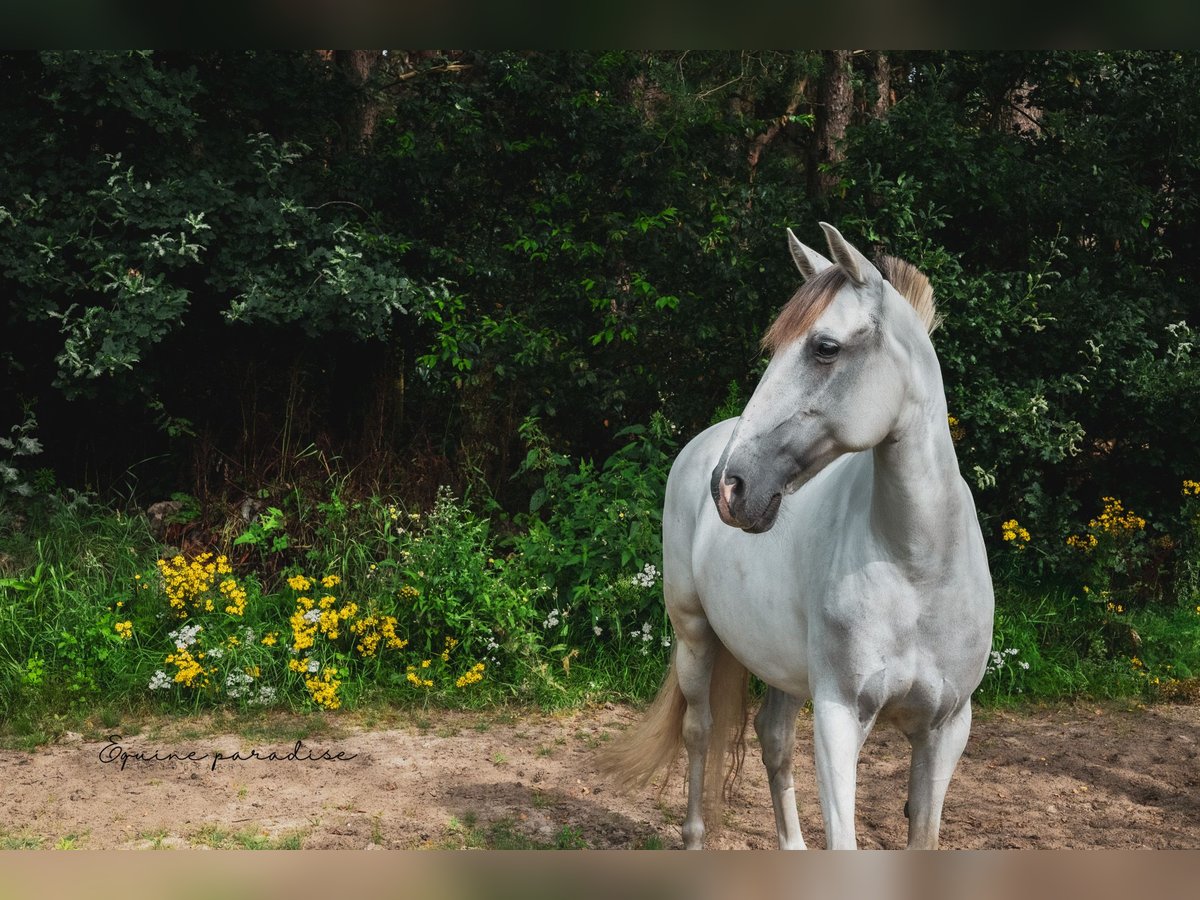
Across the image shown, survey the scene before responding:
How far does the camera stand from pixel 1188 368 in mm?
6293

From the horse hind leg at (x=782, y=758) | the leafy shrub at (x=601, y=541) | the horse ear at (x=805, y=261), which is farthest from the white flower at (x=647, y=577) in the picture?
the horse ear at (x=805, y=261)

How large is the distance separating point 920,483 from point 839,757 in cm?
71

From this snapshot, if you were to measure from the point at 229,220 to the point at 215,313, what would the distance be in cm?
73

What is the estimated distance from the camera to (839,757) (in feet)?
8.72

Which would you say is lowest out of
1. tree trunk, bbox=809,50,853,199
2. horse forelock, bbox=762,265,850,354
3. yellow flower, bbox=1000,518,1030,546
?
yellow flower, bbox=1000,518,1030,546

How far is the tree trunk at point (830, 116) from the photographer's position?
7547mm

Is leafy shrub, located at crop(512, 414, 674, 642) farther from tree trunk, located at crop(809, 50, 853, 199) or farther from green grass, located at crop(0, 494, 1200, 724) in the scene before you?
tree trunk, located at crop(809, 50, 853, 199)

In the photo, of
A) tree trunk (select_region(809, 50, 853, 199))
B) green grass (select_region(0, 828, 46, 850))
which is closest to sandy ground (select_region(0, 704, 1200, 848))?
green grass (select_region(0, 828, 46, 850))

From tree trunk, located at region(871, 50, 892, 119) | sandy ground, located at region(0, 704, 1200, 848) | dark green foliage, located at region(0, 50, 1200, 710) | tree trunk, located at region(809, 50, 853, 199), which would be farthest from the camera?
tree trunk, located at region(871, 50, 892, 119)

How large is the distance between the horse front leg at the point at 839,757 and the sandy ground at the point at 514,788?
1.49 metres

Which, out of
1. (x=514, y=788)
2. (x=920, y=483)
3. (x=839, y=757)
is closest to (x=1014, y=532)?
(x=514, y=788)

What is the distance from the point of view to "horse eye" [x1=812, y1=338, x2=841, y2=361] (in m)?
2.29

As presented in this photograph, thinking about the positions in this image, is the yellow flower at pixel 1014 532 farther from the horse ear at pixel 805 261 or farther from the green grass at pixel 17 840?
the green grass at pixel 17 840
